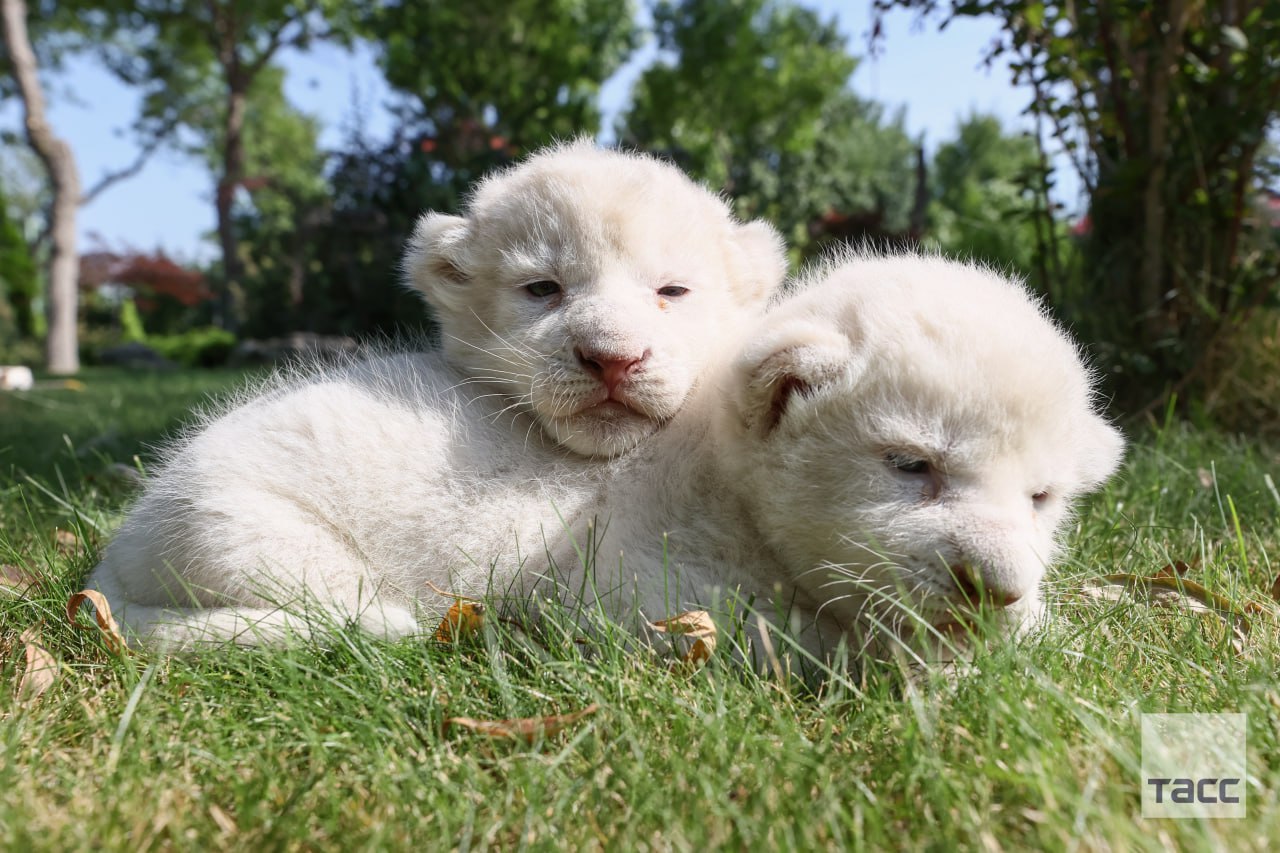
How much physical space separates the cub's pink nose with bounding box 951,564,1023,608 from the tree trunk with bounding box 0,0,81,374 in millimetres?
17625

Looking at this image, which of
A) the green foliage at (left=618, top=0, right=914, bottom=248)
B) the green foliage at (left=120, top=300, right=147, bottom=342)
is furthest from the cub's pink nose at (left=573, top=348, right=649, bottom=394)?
the green foliage at (left=120, top=300, right=147, bottom=342)

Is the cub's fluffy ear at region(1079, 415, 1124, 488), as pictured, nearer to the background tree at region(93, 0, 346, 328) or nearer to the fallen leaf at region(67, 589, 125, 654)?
the fallen leaf at region(67, 589, 125, 654)

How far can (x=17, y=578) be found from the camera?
2.72 metres

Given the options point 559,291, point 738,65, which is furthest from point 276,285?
point 559,291

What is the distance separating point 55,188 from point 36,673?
17.1m

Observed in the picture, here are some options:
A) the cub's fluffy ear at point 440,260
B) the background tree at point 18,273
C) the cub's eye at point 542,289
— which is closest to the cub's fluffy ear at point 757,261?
the cub's eye at point 542,289

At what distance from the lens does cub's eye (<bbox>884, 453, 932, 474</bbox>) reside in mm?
1986

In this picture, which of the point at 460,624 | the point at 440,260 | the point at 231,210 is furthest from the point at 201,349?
the point at 460,624

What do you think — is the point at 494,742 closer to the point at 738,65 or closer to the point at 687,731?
the point at 687,731

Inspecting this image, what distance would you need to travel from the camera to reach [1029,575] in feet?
6.21

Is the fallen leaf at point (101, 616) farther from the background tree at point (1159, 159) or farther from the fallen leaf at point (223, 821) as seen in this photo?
the background tree at point (1159, 159)

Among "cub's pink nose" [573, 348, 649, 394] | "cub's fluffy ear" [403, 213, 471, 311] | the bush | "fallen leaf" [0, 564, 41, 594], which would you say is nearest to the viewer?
"cub's pink nose" [573, 348, 649, 394]

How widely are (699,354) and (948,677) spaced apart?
46.3 inches

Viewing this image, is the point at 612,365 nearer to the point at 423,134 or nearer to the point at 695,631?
the point at 695,631
